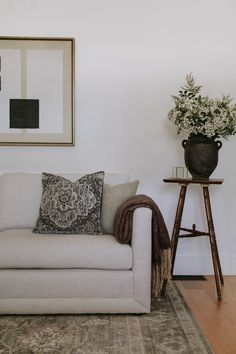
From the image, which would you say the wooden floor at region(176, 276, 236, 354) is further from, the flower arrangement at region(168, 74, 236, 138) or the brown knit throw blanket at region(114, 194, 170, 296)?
the flower arrangement at region(168, 74, 236, 138)

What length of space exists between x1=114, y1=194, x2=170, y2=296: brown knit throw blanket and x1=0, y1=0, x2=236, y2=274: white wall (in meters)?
0.91

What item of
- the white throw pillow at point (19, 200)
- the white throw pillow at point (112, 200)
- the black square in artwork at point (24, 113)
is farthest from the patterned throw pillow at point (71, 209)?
the black square in artwork at point (24, 113)

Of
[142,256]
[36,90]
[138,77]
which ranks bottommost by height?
[142,256]

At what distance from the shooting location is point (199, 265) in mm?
3756

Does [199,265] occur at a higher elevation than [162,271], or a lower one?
lower

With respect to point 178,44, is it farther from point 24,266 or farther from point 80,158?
point 24,266

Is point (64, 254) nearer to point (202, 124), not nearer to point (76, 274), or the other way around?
point (76, 274)

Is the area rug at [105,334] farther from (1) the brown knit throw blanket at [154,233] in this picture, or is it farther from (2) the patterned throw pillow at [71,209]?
(2) the patterned throw pillow at [71,209]

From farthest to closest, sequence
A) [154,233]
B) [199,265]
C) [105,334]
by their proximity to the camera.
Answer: [199,265] < [154,233] < [105,334]

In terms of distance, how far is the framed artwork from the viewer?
3594 mm

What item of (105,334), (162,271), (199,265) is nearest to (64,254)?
(105,334)

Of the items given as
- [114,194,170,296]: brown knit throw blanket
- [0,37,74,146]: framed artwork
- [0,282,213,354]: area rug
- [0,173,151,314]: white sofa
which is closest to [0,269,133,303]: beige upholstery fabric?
[0,173,151,314]: white sofa

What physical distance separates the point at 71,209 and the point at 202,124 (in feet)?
3.64

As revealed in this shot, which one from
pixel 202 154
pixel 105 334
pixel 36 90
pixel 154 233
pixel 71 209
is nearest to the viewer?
A: pixel 105 334
